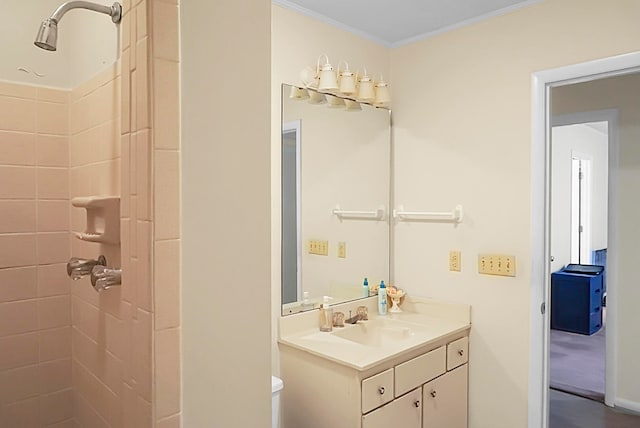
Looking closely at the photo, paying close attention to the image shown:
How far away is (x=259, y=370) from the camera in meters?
1.05

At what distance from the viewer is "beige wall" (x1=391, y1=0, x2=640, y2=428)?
2.13 metres

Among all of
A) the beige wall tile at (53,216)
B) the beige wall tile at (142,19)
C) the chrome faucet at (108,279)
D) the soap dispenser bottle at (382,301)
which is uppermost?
the beige wall tile at (142,19)

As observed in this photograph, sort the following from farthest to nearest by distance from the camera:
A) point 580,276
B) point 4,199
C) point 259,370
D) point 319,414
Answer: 1. point 580,276
2. point 319,414
3. point 4,199
4. point 259,370

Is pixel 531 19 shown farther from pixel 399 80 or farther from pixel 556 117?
pixel 556 117

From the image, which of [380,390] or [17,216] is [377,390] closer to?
[380,390]

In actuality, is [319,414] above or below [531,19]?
below

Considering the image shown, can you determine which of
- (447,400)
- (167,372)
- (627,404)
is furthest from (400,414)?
(627,404)

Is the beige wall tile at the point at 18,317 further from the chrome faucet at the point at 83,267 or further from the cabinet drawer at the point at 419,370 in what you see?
the cabinet drawer at the point at 419,370

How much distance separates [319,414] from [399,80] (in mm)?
1997

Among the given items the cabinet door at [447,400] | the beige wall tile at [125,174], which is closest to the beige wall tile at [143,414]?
the beige wall tile at [125,174]

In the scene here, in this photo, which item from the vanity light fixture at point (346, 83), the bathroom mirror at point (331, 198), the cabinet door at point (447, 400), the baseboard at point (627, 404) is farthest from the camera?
the baseboard at point (627, 404)

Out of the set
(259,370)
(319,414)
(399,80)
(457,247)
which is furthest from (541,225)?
(259,370)

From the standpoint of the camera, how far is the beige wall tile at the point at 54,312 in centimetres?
156

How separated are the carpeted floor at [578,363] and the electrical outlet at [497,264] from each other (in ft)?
6.19
